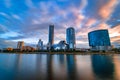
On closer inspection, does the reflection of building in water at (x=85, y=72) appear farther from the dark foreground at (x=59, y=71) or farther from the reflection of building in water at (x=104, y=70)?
the reflection of building in water at (x=104, y=70)

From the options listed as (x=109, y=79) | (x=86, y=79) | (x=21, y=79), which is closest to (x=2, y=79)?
(x=21, y=79)

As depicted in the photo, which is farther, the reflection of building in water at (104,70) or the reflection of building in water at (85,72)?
the reflection of building in water at (104,70)

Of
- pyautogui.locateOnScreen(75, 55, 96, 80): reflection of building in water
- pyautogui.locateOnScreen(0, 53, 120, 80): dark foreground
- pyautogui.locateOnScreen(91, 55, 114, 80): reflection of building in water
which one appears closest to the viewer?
pyautogui.locateOnScreen(0, 53, 120, 80): dark foreground

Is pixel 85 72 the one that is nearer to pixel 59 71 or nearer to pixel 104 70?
pixel 104 70

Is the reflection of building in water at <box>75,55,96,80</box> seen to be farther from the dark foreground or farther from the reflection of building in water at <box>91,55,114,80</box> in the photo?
the reflection of building in water at <box>91,55,114,80</box>

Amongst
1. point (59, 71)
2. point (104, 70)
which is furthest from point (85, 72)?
point (59, 71)

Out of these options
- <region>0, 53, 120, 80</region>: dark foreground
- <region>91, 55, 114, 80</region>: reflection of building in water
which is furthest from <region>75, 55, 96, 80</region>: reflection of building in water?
<region>91, 55, 114, 80</region>: reflection of building in water

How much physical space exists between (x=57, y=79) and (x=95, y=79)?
8.63m

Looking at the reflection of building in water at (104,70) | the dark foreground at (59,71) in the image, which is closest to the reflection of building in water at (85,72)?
the dark foreground at (59,71)

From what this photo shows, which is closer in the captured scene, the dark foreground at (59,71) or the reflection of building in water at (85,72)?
the dark foreground at (59,71)

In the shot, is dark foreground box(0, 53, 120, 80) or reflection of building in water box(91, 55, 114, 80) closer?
dark foreground box(0, 53, 120, 80)

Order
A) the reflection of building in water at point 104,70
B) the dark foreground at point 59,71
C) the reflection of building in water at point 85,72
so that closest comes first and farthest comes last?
the dark foreground at point 59,71
the reflection of building in water at point 85,72
the reflection of building in water at point 104,70

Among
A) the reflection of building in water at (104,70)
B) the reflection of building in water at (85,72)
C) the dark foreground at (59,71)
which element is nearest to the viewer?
the dark foreground at (59,71)

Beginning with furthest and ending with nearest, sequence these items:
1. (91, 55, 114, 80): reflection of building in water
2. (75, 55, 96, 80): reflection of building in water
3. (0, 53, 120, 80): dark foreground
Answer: (91, 55, 114, 80): reflection of building in water, (75, 55, 96, 80): reflection of building in water, (0, 53, 120, 80): dark foreground
